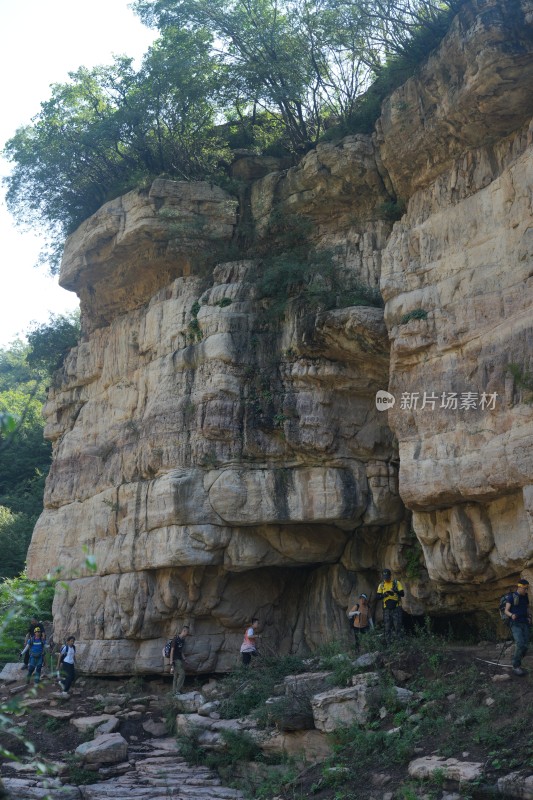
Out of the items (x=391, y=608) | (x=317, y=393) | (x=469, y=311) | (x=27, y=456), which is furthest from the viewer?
(x=27, y=456)

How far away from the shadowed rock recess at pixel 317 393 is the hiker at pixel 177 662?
56cm

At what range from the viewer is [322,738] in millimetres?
13711

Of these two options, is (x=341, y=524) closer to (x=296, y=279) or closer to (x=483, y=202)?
(x=296, y=279)

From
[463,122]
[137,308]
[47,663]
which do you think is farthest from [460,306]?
[47,663]

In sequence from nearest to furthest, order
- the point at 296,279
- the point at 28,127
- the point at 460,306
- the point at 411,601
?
the point at 460,306
the point at 411,601
the point at 296,279
the point at 28,127

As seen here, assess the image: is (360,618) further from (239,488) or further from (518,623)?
(518,623)

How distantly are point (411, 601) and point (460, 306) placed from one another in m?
6.24

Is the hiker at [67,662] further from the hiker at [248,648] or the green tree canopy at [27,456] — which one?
the green tree canopy at [27,456]

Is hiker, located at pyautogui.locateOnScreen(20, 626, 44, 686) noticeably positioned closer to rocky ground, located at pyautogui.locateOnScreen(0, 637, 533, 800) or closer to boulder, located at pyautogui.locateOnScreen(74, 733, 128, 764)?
rocky ground, located at pyautogui.locateOnScreen(0, 637, 533, 800)

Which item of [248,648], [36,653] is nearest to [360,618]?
[248,648]

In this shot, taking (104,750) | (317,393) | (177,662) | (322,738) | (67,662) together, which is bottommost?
(104,750)

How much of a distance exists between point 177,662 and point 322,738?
5104mm

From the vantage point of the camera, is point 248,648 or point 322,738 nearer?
point 322,738

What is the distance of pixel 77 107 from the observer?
2355cm
